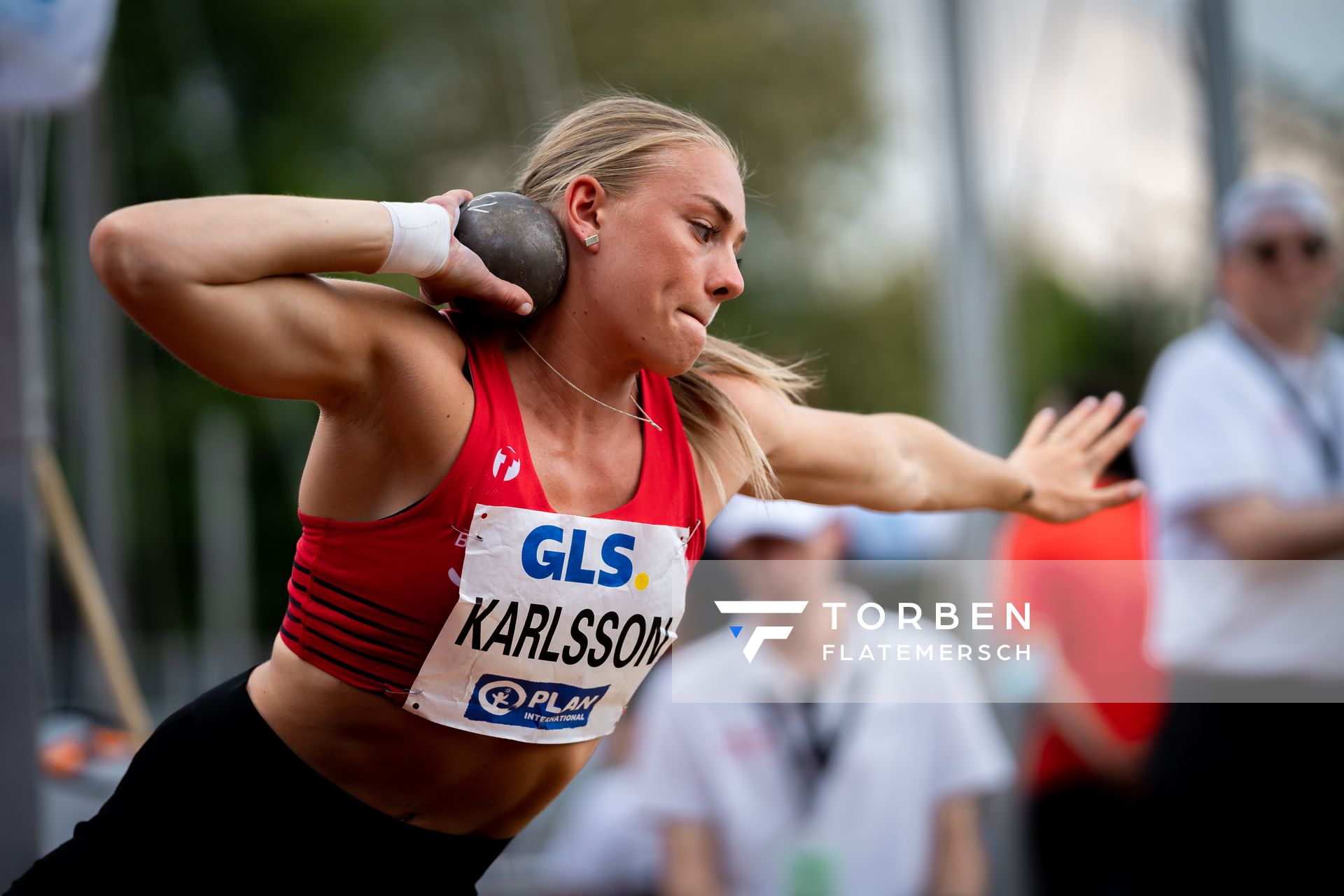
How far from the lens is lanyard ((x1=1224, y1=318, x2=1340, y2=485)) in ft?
13.4

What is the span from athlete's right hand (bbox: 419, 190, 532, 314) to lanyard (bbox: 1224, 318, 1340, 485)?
9.58 feet

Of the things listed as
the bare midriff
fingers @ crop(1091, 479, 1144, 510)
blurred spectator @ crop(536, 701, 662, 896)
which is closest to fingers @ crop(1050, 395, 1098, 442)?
fingers @ crop(1091, 479, 1144, 510)

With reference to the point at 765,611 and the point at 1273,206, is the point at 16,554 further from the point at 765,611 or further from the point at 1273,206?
the point at 1273,206

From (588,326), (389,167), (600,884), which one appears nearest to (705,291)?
(588,326)

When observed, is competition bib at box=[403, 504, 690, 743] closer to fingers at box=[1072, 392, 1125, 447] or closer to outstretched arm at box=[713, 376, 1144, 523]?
outstretched arm at box=[713, 376, 1144, 523]

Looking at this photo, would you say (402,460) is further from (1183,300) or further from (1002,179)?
(1183,300)

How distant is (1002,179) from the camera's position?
22.9 feet

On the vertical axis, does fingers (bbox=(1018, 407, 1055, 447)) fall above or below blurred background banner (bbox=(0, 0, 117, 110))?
below

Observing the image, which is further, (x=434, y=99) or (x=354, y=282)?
(x=434, y=99)

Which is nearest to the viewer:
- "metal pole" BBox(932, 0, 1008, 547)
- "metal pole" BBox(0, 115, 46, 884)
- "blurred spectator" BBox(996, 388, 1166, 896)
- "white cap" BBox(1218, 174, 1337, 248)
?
"metal pole" BBox(0, 115, 46, 884)

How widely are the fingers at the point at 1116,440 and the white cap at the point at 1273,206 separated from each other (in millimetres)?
1489

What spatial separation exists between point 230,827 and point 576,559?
847 mm

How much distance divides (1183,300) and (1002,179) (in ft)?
5.98

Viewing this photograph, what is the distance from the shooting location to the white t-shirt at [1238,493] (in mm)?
3916
